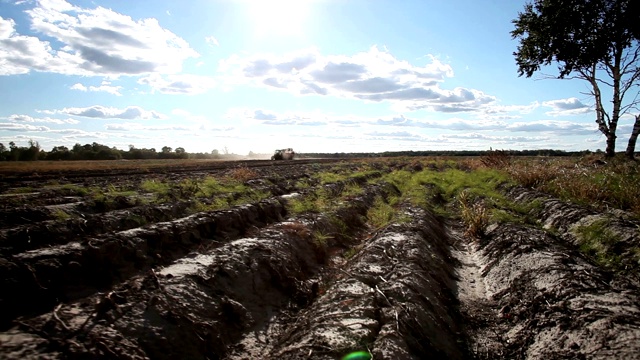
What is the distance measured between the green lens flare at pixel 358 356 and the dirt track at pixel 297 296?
47 mm

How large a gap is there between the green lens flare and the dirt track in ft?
0.15

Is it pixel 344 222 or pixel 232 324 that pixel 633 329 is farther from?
pixel 344 222

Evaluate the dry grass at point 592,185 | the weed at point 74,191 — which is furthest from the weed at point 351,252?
the weed at point 74,191

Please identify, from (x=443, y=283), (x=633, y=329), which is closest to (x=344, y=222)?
(x=443, y=283)

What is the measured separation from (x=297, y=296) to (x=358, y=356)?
2.28m

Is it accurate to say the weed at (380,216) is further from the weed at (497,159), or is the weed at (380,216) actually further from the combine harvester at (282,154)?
the combine harvester at (282,154)

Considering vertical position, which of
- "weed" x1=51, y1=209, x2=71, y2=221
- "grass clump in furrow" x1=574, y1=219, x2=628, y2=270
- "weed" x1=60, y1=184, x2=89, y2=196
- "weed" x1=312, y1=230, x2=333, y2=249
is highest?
"weed" x1=60, y1=184, x2=89, y2=196

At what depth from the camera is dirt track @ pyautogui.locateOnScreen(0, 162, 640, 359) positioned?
3402 millimetres

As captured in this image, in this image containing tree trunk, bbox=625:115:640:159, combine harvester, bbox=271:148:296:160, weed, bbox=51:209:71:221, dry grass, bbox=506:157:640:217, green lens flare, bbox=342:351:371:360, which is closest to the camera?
green lens flare, bbox=342:351:371:360

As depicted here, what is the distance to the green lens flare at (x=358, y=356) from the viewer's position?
3.22m

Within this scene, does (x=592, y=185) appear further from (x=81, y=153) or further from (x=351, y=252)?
(x=81, y=153)

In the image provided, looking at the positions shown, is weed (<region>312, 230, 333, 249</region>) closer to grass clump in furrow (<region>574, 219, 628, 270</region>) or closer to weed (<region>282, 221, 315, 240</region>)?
weed (<region>282, 221, 315, 240</region>)

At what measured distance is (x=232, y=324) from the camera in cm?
436

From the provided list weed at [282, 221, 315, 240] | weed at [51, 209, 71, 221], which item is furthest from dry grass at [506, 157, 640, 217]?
weed at [51, 209, 71, 221]
